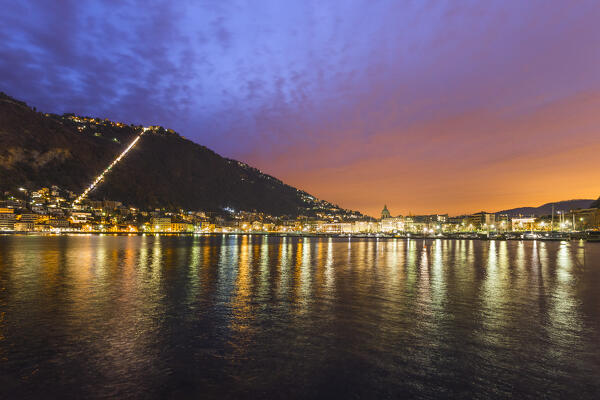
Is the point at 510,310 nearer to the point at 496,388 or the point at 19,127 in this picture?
the point at 496,388

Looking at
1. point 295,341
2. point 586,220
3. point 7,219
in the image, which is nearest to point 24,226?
point 7,219

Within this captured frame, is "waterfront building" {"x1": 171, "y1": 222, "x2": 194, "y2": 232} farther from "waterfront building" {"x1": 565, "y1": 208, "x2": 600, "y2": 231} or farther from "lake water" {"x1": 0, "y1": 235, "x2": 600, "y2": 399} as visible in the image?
"waterfront building" {"x1": 565, "y1": 208, "x2": 600, "y2": 231}

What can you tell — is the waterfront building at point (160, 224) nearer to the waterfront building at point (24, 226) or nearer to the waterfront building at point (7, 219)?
the waterfront building at point (24, 226)

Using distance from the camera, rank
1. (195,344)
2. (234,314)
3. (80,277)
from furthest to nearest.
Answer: (80,277), (234,314), (195,344)

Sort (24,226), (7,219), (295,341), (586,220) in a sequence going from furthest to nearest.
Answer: (586,220) → (24,226) → (7,219) → (295,341)

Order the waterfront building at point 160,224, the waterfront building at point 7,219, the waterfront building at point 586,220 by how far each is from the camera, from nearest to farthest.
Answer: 1. the waterfront building at point 7,219
2. the waterfront building at point 586,220
3. the waterfront building at point 160,224

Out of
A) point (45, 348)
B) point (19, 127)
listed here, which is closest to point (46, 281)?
point (45, 348)

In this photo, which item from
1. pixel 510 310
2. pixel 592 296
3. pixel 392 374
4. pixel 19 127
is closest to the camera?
pixel 392 374

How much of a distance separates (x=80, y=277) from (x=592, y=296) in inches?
1062

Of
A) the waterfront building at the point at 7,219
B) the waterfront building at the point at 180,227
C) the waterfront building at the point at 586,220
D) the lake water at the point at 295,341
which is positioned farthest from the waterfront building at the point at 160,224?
the waterfront building at the point at 586,220

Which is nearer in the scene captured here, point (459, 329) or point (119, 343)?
point (119, 343)

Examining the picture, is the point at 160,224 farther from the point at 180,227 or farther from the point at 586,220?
the point at 586,220

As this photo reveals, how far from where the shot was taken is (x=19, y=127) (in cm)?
14975

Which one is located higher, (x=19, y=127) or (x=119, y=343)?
(x=19, y=127)
